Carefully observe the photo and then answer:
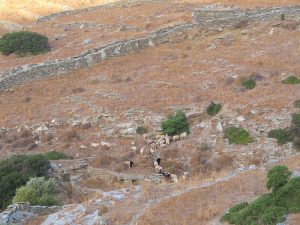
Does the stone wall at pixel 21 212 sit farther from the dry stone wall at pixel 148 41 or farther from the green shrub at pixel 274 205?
the dry stone wall at pixel 148 41

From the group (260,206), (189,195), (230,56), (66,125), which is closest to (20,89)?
(66,125)

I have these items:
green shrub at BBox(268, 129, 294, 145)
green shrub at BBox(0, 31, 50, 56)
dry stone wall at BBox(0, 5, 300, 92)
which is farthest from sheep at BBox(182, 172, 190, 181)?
green shrub at BBox(0, 31, 50, 56)

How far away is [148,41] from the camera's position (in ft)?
130

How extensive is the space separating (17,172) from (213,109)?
34.1 ft

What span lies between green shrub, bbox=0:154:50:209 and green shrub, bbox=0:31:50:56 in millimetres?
20295

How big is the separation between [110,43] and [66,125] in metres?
12.4

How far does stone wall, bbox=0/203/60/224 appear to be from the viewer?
55.6 ft

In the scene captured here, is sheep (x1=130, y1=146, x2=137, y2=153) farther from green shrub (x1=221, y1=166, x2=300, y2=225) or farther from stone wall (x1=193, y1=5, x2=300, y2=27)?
stone wall (x1=193, y1=5, x2=300, y2=27)

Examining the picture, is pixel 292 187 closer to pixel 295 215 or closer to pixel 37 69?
pixel 295 215

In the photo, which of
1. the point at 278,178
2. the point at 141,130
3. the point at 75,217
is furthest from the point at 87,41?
the point at 278,178

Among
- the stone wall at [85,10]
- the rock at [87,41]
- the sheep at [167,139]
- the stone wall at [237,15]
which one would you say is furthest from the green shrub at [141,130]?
the stone wall at [85,10]

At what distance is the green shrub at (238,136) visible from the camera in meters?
25.0

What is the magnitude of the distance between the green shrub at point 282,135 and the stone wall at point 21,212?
10829mm

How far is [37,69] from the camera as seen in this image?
37250 millimetres
